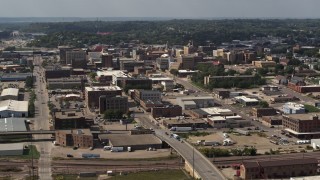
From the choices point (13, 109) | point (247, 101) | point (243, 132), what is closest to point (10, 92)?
point (13, 109)

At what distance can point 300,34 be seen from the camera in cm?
8294

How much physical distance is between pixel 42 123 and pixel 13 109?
2417 millimetres

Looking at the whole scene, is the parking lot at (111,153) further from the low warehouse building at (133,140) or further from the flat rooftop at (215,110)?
the flat rooftop at (215,110)

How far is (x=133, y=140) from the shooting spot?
23188 mm

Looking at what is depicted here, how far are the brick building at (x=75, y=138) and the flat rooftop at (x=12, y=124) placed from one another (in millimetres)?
2290

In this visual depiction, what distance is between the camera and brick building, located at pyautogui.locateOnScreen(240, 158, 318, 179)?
1803 cm

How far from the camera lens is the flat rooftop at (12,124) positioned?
24.6 metres

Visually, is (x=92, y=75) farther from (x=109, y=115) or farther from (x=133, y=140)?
(x=133, y=140)

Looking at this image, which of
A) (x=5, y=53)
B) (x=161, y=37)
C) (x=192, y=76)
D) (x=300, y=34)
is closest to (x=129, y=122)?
(x=192, y=76)

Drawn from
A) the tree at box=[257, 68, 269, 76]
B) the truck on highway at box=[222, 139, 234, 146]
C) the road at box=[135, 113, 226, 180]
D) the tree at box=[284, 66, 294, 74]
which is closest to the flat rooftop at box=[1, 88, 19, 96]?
the road at box=[135, 113, 226, 180]

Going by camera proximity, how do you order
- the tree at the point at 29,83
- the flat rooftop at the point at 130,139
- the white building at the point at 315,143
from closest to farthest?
1. the white building at the point at 315,143
2. the flat rooftop at the point at 130,139
3. the tree at the point at 29,83

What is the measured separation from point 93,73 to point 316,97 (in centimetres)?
1835

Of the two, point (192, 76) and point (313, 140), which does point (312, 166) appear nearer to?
point (313, 140)

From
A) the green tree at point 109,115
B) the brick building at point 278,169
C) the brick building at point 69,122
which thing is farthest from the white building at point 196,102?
the brick building at point 278,169
